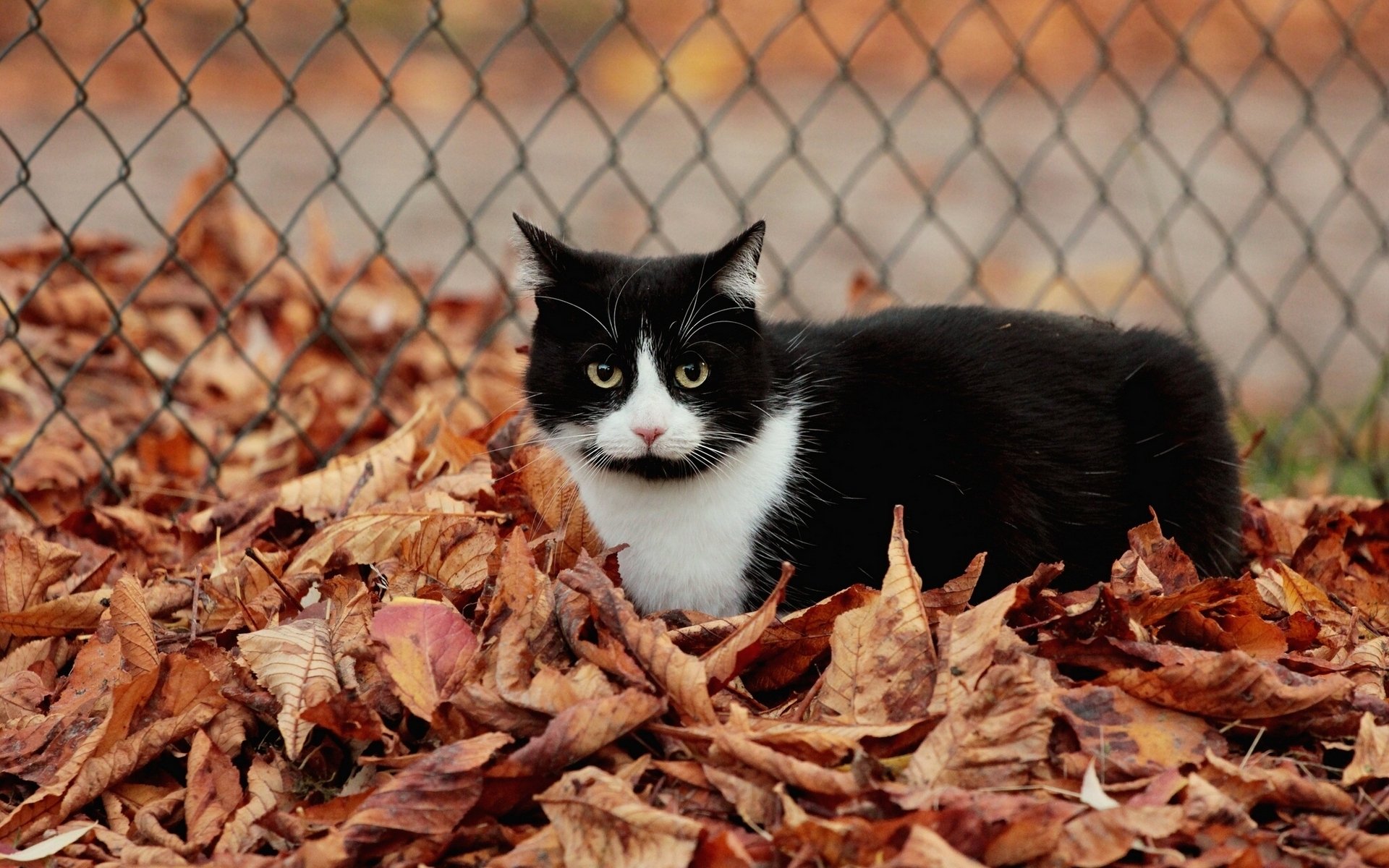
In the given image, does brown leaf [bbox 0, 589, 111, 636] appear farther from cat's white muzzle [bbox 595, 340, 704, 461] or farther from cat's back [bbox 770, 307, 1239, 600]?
cat's back [bbox 770, 307, 1239, 600]

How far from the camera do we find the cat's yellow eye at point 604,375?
2.73 m

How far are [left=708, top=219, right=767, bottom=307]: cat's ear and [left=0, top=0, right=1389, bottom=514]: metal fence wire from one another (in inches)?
55.7

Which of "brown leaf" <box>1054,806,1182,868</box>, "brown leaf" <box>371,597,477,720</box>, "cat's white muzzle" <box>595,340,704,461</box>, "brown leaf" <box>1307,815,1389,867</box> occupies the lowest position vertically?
"brown leaf" <box>1307,815,1389,867</box>

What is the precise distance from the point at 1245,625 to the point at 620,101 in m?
7.30

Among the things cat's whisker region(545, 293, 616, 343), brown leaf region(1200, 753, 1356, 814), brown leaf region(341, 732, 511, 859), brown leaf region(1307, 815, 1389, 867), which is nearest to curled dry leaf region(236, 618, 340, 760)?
brown leaf region(341, 732, 511, 859)

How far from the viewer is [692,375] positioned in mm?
2744

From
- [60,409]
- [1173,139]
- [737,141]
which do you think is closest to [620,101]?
[737,141]

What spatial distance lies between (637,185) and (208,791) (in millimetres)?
5857

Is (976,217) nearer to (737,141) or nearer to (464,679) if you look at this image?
(737,141)

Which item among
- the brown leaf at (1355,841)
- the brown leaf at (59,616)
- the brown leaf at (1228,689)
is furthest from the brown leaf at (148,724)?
the brown leaf at (1355,841)

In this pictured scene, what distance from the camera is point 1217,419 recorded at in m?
3.12

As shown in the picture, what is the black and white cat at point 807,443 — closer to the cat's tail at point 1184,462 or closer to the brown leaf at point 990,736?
the cat's tail at point 1184,462

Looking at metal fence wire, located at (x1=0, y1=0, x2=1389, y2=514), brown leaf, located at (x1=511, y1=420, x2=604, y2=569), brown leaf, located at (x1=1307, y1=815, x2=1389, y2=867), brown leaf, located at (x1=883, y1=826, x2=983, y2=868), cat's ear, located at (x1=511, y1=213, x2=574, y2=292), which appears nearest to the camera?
brown leaf, located at (x1=883, y1=826, x2=983, y2=868)

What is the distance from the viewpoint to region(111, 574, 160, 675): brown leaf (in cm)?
249
